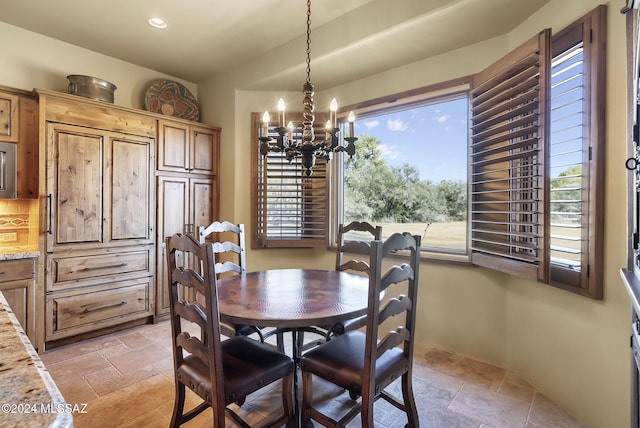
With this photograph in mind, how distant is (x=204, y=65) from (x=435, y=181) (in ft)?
8.98

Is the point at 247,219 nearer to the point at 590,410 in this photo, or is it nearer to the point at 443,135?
the point at 443,135

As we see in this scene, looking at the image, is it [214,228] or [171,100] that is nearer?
[214,228]

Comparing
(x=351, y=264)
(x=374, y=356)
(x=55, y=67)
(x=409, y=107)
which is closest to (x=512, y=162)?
(x=409, y=107)

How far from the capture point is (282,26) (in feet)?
9.36

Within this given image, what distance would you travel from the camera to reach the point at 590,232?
5.80ft

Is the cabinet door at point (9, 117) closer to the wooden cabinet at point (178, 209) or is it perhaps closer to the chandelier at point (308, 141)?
the wooden cabinet at point (178, 209)

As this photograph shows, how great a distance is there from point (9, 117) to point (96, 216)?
3.27 ft

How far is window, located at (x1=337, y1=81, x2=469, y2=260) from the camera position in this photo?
2809 mm

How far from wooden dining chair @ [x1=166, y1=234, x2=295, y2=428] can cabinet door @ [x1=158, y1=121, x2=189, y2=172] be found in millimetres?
2094

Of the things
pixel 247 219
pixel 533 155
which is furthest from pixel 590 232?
pixel 247 219

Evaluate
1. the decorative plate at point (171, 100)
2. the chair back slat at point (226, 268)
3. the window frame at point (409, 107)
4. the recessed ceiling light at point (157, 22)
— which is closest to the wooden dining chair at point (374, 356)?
the chair back slat at point (226, 268)

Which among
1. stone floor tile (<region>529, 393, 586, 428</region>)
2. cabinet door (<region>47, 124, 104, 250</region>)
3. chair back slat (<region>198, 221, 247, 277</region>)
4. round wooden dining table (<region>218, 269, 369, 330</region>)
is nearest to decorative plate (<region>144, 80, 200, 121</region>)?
cabinet door (<region>47, 124, 104, 250</region>)

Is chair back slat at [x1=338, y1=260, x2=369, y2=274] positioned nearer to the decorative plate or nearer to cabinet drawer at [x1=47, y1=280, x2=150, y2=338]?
cabinet drawer at [x1=47, y1=280, x2=150, y2=338]

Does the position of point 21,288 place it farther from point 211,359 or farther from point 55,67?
point 211,359
